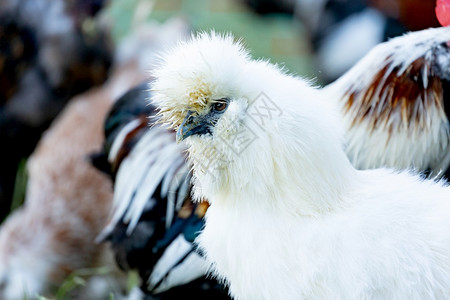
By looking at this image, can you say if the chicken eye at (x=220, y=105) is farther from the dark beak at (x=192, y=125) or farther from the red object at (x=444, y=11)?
the red object at (x=444, y=11)

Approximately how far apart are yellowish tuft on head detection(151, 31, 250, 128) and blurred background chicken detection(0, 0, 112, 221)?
4.62ft

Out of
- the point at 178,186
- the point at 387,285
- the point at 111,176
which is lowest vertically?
the point at 111,176

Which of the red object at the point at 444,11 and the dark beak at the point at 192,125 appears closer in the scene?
the dark beak at the point at 192,125

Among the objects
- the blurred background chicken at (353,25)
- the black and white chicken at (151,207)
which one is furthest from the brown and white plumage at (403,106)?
the blurred background chicken at (353,25)

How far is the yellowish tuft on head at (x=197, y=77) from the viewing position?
1.13m

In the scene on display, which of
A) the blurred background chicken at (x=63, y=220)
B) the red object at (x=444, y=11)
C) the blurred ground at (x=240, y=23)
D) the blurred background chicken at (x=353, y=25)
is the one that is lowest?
the blurred background chicken at (x=63, y=220)

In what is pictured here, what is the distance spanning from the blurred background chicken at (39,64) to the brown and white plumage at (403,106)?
138cm

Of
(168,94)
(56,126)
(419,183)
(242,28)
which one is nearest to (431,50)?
(419,183)

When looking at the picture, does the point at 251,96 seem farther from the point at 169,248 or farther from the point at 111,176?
the point at 111,176

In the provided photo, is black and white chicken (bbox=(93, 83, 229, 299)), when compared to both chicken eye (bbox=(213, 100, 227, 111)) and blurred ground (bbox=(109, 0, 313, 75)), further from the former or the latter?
blurred ground (bbox=(109, 0, 313, 75))

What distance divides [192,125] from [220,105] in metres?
0.06

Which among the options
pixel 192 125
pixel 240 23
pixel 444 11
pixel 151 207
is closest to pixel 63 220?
pixel 151 207

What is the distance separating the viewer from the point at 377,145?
1.47m

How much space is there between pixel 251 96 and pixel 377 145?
0.43 metres
